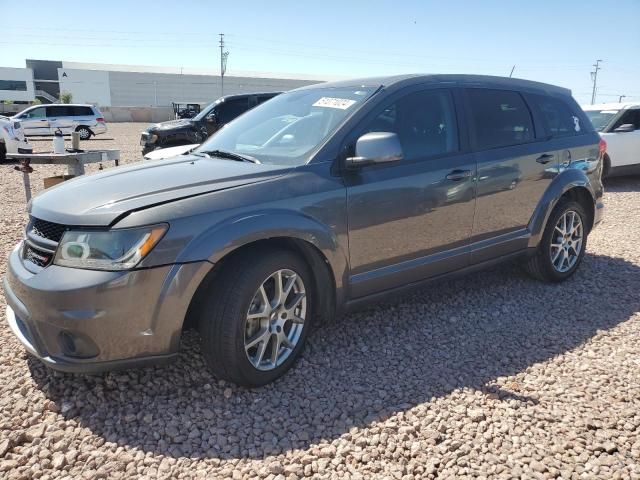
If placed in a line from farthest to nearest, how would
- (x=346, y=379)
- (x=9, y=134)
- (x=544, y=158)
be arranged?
1. (x=9, y=134)
2. (x=544, y=158)
3. (x=346, y=379)

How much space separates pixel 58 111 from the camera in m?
25.8

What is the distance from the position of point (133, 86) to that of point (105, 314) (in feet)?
267

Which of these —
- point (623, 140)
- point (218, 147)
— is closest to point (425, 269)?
point (218, 147)

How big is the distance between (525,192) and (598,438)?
87.6 inches

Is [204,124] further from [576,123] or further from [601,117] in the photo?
[576,123]

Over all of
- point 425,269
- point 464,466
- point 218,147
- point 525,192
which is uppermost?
point 218,147

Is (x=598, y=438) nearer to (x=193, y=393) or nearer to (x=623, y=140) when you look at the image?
(x=193, y=393)

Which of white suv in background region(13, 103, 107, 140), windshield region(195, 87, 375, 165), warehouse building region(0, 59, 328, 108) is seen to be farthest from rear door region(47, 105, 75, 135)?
warehouse building region(0, 59, 328, 108)

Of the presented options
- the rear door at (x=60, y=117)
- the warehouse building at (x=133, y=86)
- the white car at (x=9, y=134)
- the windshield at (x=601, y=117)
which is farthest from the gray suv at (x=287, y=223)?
the warehouse building at (x=133, y=86)

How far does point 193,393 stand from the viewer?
2953 mm

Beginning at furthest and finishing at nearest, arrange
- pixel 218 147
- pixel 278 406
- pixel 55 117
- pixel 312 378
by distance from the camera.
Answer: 1. pixel 55 117
2. pixel 218 147
3. pixel 312 378
4. pixel 278 406

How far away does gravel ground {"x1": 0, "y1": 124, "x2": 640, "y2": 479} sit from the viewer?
7.93ft

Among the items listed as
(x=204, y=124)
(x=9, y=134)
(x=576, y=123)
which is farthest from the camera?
(x=204, y=124)

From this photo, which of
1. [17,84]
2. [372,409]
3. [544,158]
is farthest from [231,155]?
[17,84]
